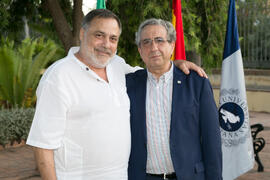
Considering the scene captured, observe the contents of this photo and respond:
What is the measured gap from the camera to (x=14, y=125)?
26.8ft

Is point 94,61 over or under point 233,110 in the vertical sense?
over

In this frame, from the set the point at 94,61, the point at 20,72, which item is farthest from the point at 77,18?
the point at 94,61

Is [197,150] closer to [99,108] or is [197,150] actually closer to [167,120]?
[167,120]

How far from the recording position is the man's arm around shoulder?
7.40ft

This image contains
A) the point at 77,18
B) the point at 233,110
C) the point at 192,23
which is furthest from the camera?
the point at 77,18

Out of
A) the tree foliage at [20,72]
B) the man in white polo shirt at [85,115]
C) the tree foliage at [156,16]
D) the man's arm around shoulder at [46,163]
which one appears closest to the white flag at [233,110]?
the tree foliage at [156,16]

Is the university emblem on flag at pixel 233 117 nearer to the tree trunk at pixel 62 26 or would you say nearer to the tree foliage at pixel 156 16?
the tree foliage at pixel 156 16

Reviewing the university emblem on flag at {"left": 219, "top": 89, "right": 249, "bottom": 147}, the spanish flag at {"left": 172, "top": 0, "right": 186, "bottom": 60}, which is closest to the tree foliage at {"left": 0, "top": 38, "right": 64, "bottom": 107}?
the spanish flag at {"left": 172, "top": 0, "right": 186, "bottom": 60}

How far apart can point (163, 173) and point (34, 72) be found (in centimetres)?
642

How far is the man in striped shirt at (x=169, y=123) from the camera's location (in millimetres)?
2641

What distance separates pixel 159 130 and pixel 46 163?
85 centimetres

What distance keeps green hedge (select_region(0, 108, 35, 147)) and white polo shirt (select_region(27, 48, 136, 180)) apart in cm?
613

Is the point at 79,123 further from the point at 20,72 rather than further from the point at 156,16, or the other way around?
the point at 20,72

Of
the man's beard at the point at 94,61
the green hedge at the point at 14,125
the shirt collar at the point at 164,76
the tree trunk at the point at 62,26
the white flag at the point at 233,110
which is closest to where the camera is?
A: the man's beard at the point at 94,61
